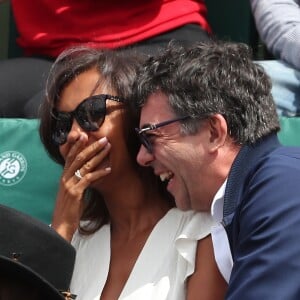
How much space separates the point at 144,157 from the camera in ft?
7.50

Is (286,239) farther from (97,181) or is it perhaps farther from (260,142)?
(97,181)

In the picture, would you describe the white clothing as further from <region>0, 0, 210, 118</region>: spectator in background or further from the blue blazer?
<region>0, 0, 210, 118</region>: spectator in background

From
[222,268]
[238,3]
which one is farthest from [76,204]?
[238,3]

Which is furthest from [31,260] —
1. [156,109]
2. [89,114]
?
[89,114]

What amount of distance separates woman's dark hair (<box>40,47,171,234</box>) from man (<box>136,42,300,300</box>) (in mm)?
157

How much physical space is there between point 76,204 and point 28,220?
859 mm

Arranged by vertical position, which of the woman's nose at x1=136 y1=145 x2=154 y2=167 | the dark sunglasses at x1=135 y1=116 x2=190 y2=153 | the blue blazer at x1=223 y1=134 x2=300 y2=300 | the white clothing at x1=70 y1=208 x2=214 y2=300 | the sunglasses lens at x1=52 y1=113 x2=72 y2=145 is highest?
the blue blazer at x1=223 y1=134 x2=300 y2=300

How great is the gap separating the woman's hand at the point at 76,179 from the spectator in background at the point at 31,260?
28.2 inches

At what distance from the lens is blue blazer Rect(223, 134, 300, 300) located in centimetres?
171

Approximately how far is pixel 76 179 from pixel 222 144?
0.65 meters

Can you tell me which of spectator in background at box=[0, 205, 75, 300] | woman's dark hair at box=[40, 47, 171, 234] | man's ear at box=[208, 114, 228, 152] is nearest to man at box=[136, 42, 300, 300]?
man's ear at box=[208, 114, 228, 152]

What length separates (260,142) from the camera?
2.10m

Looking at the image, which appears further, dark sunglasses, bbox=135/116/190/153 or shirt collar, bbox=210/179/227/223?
dark sunglasses, bbox=135/116/190/153

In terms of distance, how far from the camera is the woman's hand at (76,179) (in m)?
2.48
